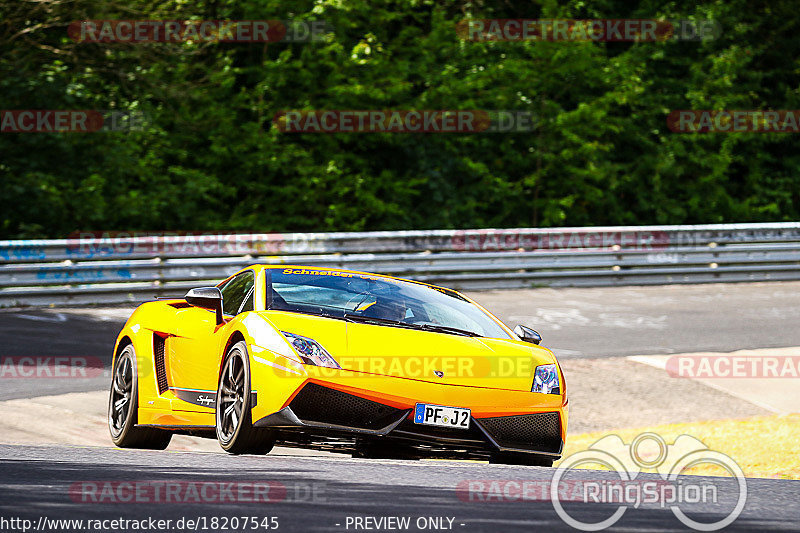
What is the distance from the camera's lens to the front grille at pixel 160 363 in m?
8.18

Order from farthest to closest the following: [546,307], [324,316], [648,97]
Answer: [648,97], [546,307], [324,316]

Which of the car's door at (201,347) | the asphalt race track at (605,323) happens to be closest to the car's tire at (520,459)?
the car's door at (201,347)

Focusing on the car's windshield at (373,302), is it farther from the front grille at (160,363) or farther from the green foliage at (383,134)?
the green foliage at (383,134)

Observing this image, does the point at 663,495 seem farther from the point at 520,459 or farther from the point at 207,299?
the point at 207,299

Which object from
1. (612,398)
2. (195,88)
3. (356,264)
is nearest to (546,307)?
(356,264)

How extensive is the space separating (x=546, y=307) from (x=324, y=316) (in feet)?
36.5

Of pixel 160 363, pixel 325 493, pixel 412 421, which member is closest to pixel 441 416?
pixel 412 421

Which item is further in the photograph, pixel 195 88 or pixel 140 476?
pixel 195 88

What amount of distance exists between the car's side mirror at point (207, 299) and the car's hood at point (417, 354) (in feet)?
1.94

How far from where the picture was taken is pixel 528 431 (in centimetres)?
715

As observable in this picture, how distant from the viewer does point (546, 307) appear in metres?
18.2

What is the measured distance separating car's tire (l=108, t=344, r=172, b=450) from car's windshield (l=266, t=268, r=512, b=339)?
133cm

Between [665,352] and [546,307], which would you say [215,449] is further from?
[546,307]

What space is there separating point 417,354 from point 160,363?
2.14 m
